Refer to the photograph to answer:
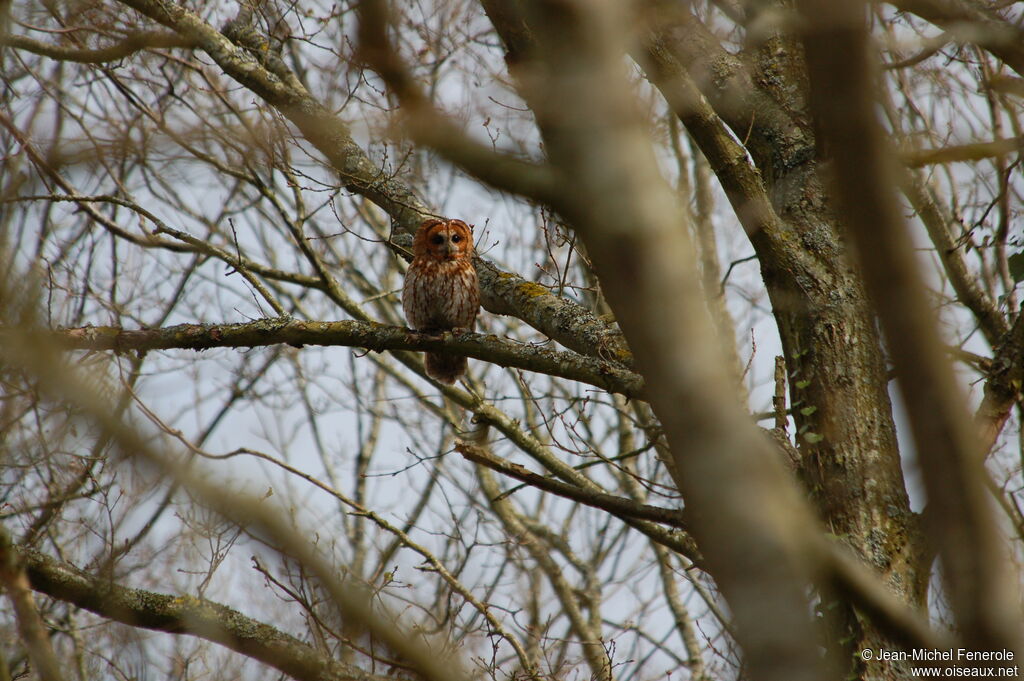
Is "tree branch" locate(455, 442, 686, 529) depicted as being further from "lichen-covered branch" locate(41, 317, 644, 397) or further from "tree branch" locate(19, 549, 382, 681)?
"tree branch" locate(19, 549, 382, 681)

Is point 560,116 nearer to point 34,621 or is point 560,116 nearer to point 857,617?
point 34,621

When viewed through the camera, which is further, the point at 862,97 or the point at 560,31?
the point at 560,31

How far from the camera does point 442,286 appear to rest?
23.8 feet

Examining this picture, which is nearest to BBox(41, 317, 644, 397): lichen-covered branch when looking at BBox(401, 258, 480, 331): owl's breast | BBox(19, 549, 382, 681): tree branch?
BBox(19, 549, 382, 681): tree branch

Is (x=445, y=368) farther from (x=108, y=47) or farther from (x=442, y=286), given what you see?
(x=108, y=47)

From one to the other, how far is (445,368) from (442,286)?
699 millimetres

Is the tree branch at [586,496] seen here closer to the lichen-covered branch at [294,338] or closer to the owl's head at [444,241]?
the lichen-covered branch at [294,338]

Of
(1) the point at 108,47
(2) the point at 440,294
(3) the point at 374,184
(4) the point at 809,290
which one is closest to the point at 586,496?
(4) the point at 809,290

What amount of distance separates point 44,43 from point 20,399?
3.84 m

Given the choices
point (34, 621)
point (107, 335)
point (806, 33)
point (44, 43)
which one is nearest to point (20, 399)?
point (107, 335)

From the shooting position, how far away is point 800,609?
1.04m

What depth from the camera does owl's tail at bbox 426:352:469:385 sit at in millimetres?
7422

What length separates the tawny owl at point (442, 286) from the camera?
23.8 ft

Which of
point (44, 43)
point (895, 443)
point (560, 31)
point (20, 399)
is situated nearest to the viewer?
point (560, 31)
